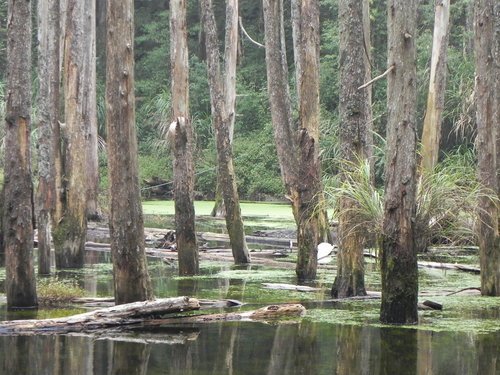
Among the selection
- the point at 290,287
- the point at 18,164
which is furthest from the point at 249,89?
the point at 18,164

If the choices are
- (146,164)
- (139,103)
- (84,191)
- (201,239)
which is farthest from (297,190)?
(139,103)

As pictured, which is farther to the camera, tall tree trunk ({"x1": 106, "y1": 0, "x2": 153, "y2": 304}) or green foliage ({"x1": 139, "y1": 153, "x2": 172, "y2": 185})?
green foliage ({"x1": 139, "y1": 153, "x2": 172, "y2": 185})

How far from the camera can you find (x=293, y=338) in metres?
9.59

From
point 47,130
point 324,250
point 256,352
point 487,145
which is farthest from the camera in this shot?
point 324,250

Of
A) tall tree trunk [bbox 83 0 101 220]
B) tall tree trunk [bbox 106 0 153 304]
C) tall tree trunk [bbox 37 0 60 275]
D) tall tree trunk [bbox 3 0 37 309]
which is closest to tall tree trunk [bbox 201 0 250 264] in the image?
tall tree trunk [bbox 37 0 60 275]

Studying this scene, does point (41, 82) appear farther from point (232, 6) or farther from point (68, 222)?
point (232, 6)

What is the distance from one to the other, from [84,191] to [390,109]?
755cm

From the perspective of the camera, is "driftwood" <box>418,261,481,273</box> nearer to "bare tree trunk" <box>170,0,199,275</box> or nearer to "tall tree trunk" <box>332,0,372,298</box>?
"bare tree trunk" <box>170,0,199,275</box>

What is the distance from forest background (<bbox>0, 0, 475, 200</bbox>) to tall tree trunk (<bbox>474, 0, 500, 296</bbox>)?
58.8ft

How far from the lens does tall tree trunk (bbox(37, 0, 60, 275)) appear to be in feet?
47.1

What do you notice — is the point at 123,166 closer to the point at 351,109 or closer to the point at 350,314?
the point at 351,109

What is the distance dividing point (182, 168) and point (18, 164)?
402 centimetres

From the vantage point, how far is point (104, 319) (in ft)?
32.1

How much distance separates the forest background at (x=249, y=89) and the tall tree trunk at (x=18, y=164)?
20.3 m
